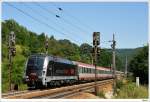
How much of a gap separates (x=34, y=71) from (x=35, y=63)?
450mm

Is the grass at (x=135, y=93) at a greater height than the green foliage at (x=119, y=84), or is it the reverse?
the green foliage at (x=119, y=84)

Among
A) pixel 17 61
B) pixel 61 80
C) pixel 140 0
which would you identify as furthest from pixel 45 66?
pixel 140 0

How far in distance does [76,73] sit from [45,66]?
26.6 ft

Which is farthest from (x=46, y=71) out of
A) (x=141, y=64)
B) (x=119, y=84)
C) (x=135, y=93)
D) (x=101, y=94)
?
(x=119, y=84)

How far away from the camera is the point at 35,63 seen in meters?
21.3

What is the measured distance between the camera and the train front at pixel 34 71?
2058 cm

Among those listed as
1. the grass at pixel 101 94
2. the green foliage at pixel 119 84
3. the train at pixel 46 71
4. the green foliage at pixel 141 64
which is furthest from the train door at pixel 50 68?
the green foliage at pixel 119 84

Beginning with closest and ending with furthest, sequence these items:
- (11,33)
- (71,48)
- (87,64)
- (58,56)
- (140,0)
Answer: (140,0), (11,33), (71,48), (58,56), (87,64)

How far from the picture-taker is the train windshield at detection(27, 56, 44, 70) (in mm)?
21188

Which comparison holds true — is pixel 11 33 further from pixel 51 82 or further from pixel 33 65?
pixel 51 82

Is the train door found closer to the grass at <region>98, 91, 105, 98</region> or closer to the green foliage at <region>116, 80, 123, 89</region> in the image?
the grass at <region>98, 91, 105, 98</region>

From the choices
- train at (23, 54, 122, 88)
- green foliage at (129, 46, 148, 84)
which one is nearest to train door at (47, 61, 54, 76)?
train at (23, 54, 122, 88)

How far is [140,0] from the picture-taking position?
1177cm

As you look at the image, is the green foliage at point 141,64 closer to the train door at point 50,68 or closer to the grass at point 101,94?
the grass at point 101,94
